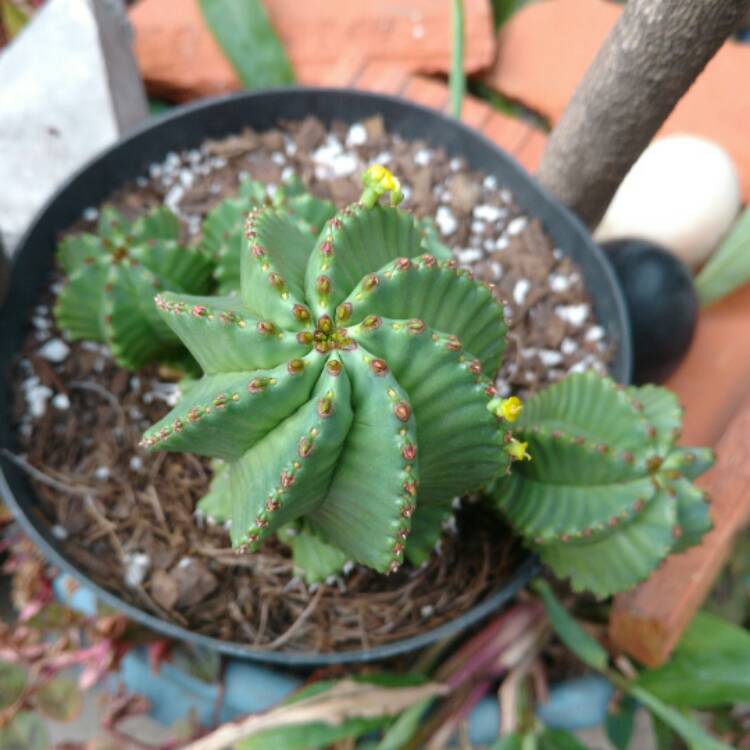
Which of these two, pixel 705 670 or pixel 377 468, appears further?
pixel 705 670

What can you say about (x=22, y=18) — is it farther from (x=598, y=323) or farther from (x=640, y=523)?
(x=640, y=523)

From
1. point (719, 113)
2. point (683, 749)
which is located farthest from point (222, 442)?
point (719, 113)

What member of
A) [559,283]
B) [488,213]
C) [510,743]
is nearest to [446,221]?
[488,213]

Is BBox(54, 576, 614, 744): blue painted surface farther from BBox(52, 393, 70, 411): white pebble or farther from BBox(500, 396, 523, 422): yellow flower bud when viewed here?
BBox(500, 396, 523, 422): yellow flower bud

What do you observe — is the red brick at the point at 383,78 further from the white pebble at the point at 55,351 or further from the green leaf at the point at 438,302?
the green leaf at the point at 438,302

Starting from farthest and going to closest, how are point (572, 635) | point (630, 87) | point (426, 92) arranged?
point (426, 92) → point (572, 635) → point (630, 87)

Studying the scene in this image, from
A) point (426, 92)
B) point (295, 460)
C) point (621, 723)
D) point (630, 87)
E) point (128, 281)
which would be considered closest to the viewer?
point (295, 460)

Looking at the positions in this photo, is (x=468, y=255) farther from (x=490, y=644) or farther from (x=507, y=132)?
(x=490, y=644)

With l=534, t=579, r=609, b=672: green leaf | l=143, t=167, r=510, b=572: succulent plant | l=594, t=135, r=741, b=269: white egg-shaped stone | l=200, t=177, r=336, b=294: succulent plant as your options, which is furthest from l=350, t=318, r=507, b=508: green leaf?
l=594, t=135, r=741, b=269: white egg-shaped stone
